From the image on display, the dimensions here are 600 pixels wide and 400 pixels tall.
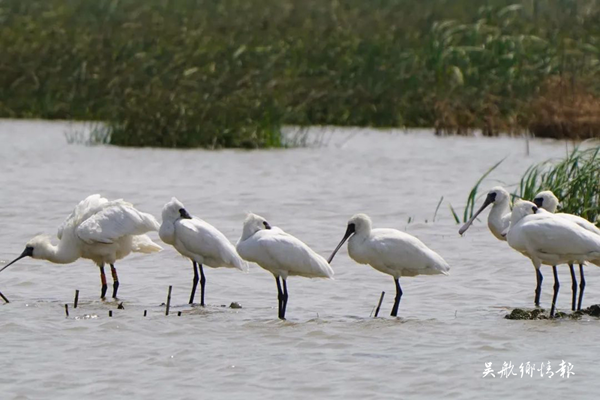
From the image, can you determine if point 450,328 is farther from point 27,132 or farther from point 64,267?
point 27,132

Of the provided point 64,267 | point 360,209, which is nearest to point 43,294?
point 64,267

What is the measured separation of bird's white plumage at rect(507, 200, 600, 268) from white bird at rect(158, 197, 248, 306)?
1828mm

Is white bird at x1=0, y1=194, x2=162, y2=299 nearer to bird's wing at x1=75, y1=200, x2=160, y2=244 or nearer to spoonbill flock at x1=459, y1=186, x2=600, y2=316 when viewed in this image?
bird's wing at x1=75, y1=200, x2=160, y2=244


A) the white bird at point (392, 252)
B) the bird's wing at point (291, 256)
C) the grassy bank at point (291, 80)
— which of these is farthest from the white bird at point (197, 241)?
the grassy bank at point (291, 80)

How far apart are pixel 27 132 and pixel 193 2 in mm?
9995

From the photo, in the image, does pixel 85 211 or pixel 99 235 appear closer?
pixel 99 235

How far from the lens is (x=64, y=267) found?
11180 mm

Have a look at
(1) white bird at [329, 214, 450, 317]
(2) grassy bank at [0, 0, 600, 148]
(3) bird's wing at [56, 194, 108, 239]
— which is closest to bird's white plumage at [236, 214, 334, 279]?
(1) white bird at [329, 214, 450, 317]

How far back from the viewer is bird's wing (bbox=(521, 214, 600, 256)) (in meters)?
8.73

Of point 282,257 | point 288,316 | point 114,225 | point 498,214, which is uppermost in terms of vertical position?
point 498,214

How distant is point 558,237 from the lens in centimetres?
879

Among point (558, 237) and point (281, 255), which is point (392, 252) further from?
point (558, 237)

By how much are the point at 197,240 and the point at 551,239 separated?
2286 mm

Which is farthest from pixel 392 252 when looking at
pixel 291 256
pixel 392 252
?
pixel 291 256
